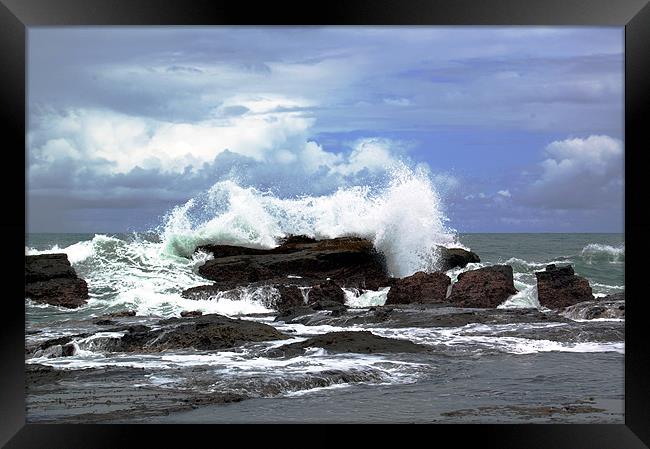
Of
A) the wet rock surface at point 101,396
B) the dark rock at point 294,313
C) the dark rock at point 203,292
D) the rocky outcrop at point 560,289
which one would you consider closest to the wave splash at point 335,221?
the rocky outcrop at point 560,289

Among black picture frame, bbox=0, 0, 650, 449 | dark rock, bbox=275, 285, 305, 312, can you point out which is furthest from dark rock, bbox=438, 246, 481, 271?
black picture frame, bbox=0, 0, 650, 449

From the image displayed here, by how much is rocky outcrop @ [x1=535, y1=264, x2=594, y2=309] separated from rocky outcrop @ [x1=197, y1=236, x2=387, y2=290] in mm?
3391

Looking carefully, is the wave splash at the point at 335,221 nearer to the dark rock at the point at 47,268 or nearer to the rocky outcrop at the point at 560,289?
the dark rock at the point at 47,268

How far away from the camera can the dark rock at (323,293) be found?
13.7 metres

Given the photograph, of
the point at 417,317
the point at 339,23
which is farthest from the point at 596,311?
the point at 339,23

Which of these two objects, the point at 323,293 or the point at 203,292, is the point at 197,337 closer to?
the point at 323,293

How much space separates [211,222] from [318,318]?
10.1 metres

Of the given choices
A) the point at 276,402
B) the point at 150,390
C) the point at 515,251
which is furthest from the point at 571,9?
the point at 515,251

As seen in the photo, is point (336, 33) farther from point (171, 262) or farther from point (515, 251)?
point (171, 262)

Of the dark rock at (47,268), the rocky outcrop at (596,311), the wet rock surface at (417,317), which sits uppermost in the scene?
the dark rock at (47,268)

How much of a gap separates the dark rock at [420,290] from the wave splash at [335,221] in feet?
9.84

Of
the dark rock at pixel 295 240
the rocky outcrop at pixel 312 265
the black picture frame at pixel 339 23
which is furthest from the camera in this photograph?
the dark rock at pixel 295 240

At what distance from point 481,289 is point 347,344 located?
598cm

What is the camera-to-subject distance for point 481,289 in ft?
43.4
